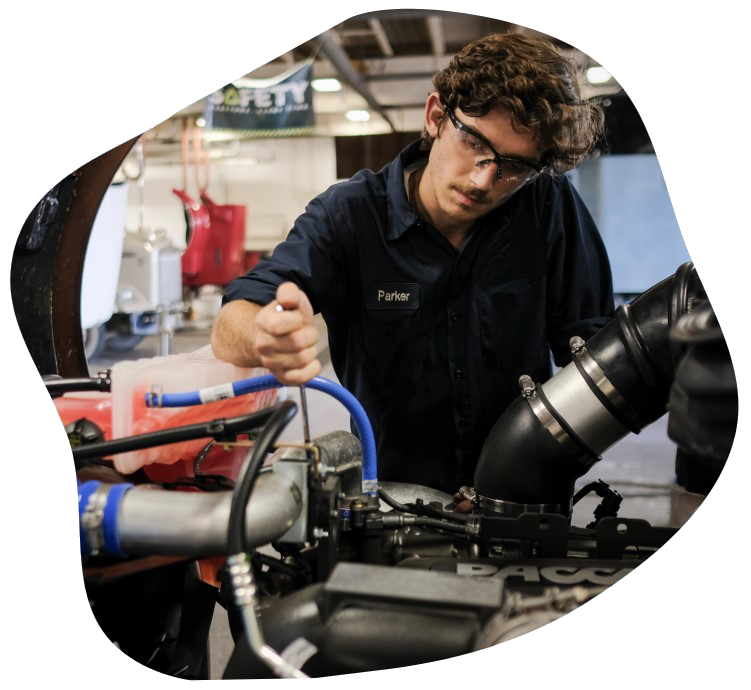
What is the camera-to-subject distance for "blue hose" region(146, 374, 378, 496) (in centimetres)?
99

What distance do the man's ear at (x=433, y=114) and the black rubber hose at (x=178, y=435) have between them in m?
0.39

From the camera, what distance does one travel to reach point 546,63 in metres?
0.97

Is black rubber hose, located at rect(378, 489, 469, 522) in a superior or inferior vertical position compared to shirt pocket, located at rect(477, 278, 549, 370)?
inferior

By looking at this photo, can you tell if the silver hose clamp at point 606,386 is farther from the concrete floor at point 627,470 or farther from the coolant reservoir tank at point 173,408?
the coolant reservoir tank at point 173,408

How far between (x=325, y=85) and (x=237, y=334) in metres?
0.34

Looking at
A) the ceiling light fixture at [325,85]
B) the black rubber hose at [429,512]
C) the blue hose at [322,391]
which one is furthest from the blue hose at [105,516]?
the ceiling light fixture at [325,85]

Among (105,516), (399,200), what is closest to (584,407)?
(399,200)

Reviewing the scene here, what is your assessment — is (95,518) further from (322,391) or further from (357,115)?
(357,115)

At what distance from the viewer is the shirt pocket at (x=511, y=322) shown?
3.33ft

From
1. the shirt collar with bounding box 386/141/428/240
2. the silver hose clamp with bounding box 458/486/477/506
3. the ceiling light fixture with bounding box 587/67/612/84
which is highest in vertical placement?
the ceiling light fixture with bounding box 587/67/612/84

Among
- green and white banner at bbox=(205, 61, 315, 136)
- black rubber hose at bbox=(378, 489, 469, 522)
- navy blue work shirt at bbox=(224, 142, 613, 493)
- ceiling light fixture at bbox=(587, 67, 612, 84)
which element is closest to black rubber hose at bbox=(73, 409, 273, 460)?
navy blue work shirt at bbox=(224, 142, 613, 493)

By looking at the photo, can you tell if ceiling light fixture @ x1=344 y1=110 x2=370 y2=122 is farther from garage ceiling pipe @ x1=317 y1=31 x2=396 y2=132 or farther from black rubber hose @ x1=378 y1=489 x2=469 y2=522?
black rubber hose @ x1=378 y1=489 x2=469 y2=522

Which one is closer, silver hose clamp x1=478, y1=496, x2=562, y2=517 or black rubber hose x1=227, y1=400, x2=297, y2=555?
black rubber hose x1=227, y1=400, x2=297, y2=555

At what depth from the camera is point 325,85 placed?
104 centimetres
